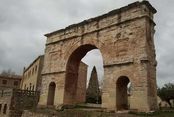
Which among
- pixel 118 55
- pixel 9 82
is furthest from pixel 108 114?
pixel 9 82

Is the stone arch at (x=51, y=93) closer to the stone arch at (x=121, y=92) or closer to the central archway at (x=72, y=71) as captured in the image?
the central archway at (x=72, y=71)

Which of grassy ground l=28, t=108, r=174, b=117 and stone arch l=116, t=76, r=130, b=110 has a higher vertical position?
stone arch l=116, t=76, r=130, b=110

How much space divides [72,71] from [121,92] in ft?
15.4

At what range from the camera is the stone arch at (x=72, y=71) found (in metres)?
15.9

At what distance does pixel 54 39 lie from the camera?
18.2 metres

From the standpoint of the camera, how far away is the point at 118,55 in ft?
43.2

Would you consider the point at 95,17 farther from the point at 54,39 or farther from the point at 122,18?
the point at 54,39

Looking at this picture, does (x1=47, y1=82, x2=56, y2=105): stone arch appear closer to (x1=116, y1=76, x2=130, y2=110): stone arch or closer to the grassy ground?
the grassy ground

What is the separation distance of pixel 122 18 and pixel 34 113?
8.14 meters

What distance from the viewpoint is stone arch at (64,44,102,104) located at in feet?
52.3

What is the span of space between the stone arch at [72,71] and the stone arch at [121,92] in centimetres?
369

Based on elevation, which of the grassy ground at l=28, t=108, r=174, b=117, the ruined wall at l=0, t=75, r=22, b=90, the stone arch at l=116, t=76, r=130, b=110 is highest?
the ruined wall at l=0, t=75, r=22, b=90

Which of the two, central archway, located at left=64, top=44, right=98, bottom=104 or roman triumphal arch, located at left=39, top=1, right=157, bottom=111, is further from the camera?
central archway, located at left=64, top=44, right=98, bottom=104

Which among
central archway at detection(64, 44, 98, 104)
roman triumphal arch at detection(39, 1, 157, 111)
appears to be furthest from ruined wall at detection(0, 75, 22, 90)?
central archway at detection(64, 44, 98, 104)
